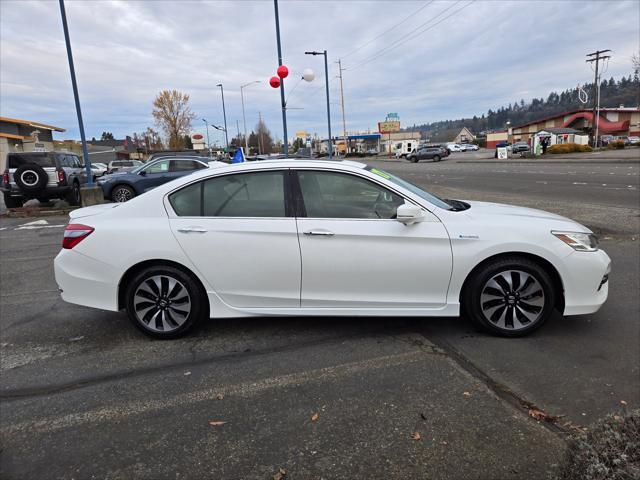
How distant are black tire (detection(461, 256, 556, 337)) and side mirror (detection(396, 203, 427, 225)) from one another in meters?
0.70

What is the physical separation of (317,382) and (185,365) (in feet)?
3.67

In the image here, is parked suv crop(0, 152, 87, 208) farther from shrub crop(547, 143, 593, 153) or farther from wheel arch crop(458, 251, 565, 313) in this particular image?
shrub crop(547, 143, 593, 153)

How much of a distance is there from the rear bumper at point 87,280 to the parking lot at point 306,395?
0.40m

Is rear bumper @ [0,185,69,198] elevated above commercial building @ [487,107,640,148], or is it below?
below

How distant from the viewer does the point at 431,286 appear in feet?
12.7

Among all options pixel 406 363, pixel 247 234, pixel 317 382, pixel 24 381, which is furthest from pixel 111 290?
pixel 406 363

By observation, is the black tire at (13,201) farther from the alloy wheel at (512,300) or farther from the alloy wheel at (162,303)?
the alloy wheel at (512,300)

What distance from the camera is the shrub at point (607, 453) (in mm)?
1808

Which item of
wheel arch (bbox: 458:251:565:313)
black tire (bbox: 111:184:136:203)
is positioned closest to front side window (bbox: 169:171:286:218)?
wheel arch (bbox: 458:251:565:313)

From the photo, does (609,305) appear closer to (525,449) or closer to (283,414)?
(525,449)

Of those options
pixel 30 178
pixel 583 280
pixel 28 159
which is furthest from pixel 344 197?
pixel 28 159

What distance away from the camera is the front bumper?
3.79m

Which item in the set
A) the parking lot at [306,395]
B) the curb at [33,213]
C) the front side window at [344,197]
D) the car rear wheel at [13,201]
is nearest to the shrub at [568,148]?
the curb at [33,213]

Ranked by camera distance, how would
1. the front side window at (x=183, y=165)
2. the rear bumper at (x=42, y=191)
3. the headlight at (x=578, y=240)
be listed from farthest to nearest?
the front side window at (x=183, y=165) < the rear bumper at (x=42, y=191) < the headlight at (x=578, y=240)
